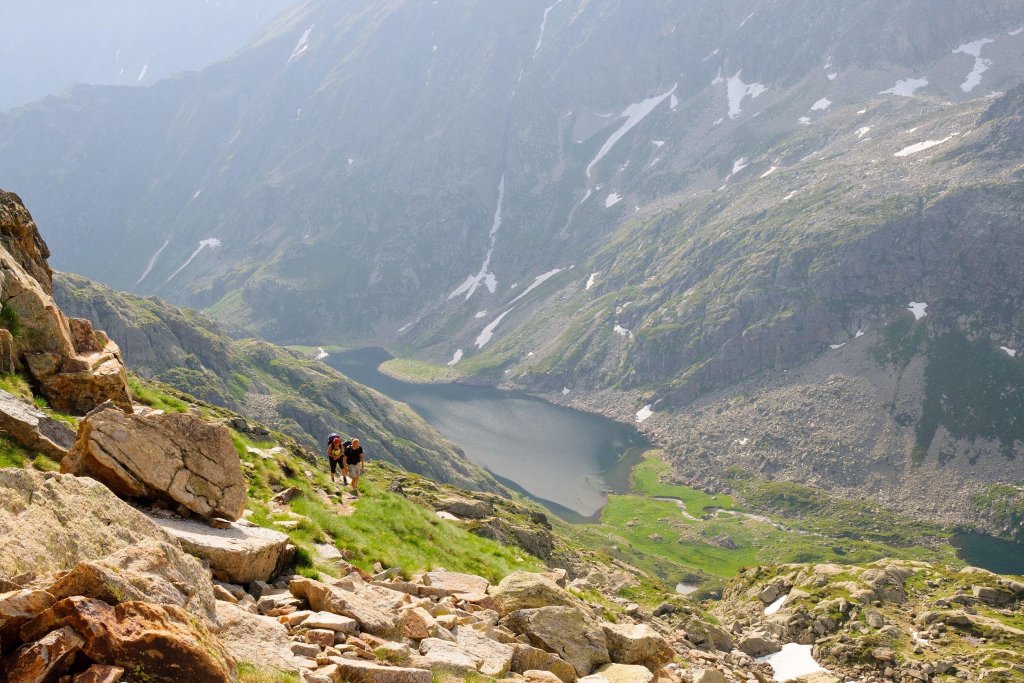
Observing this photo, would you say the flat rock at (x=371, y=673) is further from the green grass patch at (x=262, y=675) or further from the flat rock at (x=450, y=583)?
the flat rock at (x=450, y=583)

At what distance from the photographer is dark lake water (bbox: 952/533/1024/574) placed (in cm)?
13112

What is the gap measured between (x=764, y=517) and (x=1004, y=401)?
73426mm

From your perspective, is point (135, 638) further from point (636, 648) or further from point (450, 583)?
point (636, 648)

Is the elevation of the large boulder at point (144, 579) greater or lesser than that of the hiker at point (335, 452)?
lesser

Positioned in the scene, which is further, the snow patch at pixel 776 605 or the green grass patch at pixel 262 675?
the snow patch at pixel 776 605

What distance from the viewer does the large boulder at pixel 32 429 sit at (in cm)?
1480

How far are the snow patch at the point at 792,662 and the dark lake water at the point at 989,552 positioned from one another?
11772 centimetres

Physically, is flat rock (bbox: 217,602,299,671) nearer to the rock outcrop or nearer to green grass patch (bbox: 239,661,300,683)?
green grass patch (bbox: 239,661,300,683)

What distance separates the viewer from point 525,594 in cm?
1817

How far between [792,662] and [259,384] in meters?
143

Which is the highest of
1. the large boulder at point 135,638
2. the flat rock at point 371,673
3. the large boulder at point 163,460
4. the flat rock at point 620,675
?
the large boulder at point 163,460

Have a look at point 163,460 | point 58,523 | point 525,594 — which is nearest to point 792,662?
point 525,594

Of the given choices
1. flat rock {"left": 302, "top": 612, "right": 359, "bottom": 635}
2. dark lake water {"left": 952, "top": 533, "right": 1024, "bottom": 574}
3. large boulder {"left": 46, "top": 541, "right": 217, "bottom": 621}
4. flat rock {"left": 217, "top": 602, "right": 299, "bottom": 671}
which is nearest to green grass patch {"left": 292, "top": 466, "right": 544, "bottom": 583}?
flat rock {"left": 302, "top": 612, "right": 359, "bottom": 635}

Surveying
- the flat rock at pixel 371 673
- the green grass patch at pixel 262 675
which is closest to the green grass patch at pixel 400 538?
the flat rock at pixel 371 673
